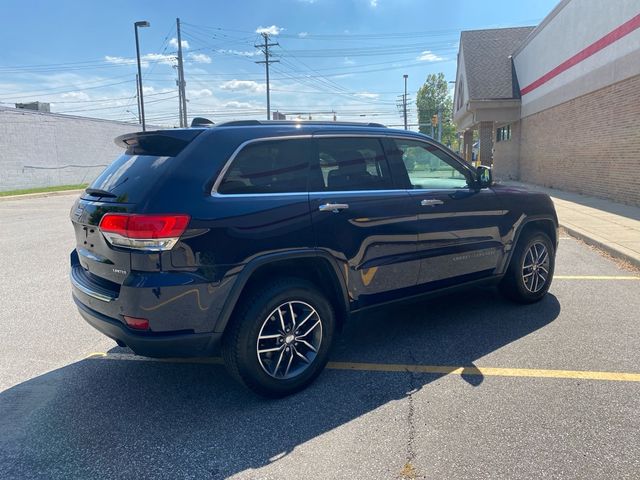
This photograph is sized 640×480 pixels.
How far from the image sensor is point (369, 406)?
3.11 metres

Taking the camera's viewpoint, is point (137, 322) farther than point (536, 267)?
No

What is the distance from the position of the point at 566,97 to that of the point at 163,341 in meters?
17.8

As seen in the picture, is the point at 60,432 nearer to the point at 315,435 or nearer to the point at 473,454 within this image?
the point at 315,435

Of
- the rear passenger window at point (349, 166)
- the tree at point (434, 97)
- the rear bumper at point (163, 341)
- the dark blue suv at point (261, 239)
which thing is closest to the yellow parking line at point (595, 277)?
the dark blue suv at point (261, 239)

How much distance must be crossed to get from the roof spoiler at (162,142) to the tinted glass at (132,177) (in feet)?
0.15

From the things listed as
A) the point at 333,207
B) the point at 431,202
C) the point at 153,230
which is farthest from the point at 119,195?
the point at 431,202

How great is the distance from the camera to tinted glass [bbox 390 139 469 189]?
3979 mm

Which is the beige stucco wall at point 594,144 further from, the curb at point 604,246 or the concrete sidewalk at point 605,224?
the curb at point 604,246

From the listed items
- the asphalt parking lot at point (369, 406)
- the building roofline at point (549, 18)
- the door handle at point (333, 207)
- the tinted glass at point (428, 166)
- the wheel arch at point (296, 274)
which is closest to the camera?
the asphalt parking lot at point (369, 406)

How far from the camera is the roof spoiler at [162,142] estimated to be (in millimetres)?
3021

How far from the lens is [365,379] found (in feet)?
11.4

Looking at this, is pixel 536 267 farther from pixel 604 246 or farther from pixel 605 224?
pixel 605 224

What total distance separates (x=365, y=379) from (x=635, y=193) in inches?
455

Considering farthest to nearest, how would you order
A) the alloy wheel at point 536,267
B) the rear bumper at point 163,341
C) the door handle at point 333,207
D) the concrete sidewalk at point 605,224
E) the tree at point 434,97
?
the tree at point 434,97 < the concrete sidewalk at point 605,224 < the alloy wheel at point 536,267 < the door handle at point 333,207 < the rear bumper at point 163,341
